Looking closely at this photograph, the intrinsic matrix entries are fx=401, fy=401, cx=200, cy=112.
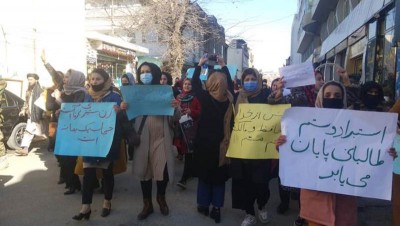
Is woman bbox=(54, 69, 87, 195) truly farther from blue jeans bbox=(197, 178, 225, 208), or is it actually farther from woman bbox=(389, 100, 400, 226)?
woman bbox=(389, 100, 400, 226)

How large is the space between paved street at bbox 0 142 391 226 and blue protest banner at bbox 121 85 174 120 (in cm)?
124

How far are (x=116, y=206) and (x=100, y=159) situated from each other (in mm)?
914

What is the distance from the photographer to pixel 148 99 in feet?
14.5

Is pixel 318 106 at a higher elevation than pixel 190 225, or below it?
higher

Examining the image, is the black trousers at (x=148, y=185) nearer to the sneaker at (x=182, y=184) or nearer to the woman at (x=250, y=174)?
the woman at (x=250, y=174)

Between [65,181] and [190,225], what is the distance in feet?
8.16

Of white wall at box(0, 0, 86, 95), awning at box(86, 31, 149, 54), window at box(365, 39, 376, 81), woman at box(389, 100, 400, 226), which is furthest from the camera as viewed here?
awning at box(86, 31, 149, 54)

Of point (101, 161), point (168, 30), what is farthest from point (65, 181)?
point (168, 30)

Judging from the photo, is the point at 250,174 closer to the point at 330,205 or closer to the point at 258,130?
the point at 258,130

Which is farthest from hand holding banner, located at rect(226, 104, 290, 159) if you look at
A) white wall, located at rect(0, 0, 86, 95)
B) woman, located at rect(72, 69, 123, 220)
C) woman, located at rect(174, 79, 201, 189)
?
white wall, located at rect(0, 0, 86, 95)

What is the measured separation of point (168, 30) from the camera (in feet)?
66.7

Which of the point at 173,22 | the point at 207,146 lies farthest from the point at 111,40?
the point at 207,146

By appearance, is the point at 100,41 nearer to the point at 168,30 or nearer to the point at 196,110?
the point at 168,30

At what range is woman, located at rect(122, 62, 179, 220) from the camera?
178 inches
